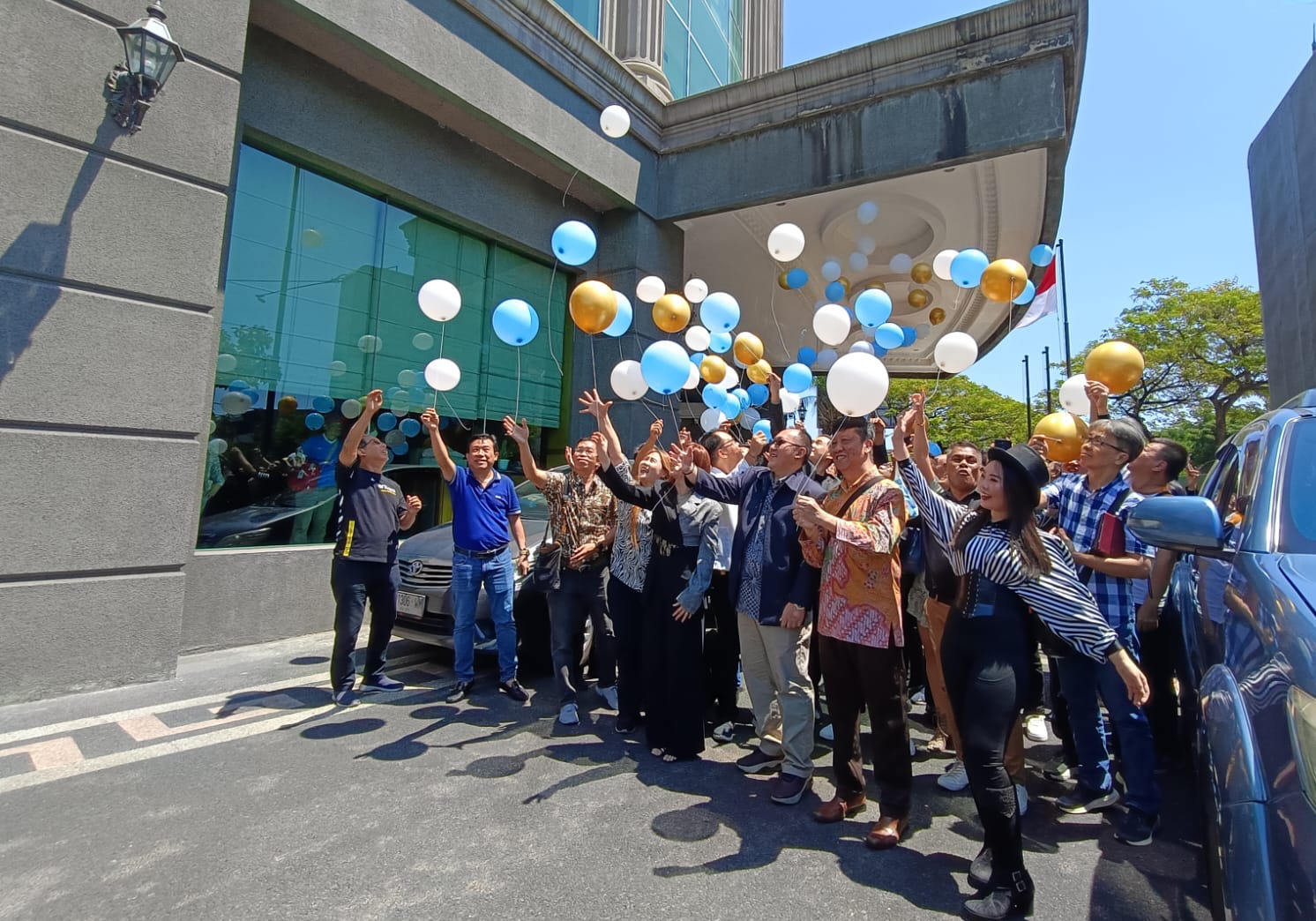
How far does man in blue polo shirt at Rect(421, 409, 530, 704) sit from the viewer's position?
4.78m

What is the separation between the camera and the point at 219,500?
6.28m

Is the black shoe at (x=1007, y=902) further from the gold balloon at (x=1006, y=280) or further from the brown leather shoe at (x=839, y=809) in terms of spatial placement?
the gold balloon at (x=1006, y=280)

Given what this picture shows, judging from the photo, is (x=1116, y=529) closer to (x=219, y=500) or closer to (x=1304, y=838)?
(x=1304, y=838)

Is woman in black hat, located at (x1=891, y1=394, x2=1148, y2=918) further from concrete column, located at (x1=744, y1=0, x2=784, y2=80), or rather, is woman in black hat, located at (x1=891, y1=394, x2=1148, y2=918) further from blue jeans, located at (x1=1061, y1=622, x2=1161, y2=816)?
concrete column, located at (x1=744, y1=0, x2=784, y2=80)

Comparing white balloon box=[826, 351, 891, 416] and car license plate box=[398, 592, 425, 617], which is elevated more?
white balloon box=[826, 351, 891, 416]

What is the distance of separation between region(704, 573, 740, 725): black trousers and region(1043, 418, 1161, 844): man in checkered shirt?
1891 millimetres

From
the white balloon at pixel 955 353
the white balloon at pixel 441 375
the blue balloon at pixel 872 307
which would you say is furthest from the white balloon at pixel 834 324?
the white balloon at pixel 441 375

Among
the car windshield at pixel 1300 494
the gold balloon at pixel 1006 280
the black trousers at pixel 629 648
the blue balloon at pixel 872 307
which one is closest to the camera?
the car windshield at pixel 1300 494

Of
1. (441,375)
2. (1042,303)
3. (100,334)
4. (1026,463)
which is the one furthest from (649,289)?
(1042,303)

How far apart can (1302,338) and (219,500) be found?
13519 mm

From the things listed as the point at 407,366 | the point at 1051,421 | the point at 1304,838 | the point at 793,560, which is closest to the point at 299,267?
the point at 407,366

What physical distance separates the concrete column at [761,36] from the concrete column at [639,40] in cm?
562

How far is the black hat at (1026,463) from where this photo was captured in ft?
8.23

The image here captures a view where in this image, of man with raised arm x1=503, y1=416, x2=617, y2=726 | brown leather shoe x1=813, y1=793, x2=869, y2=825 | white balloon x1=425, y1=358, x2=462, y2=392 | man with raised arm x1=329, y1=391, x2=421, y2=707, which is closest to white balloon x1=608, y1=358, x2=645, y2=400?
man with raised arm x1=503, y1=416, x2=617, y2=726
